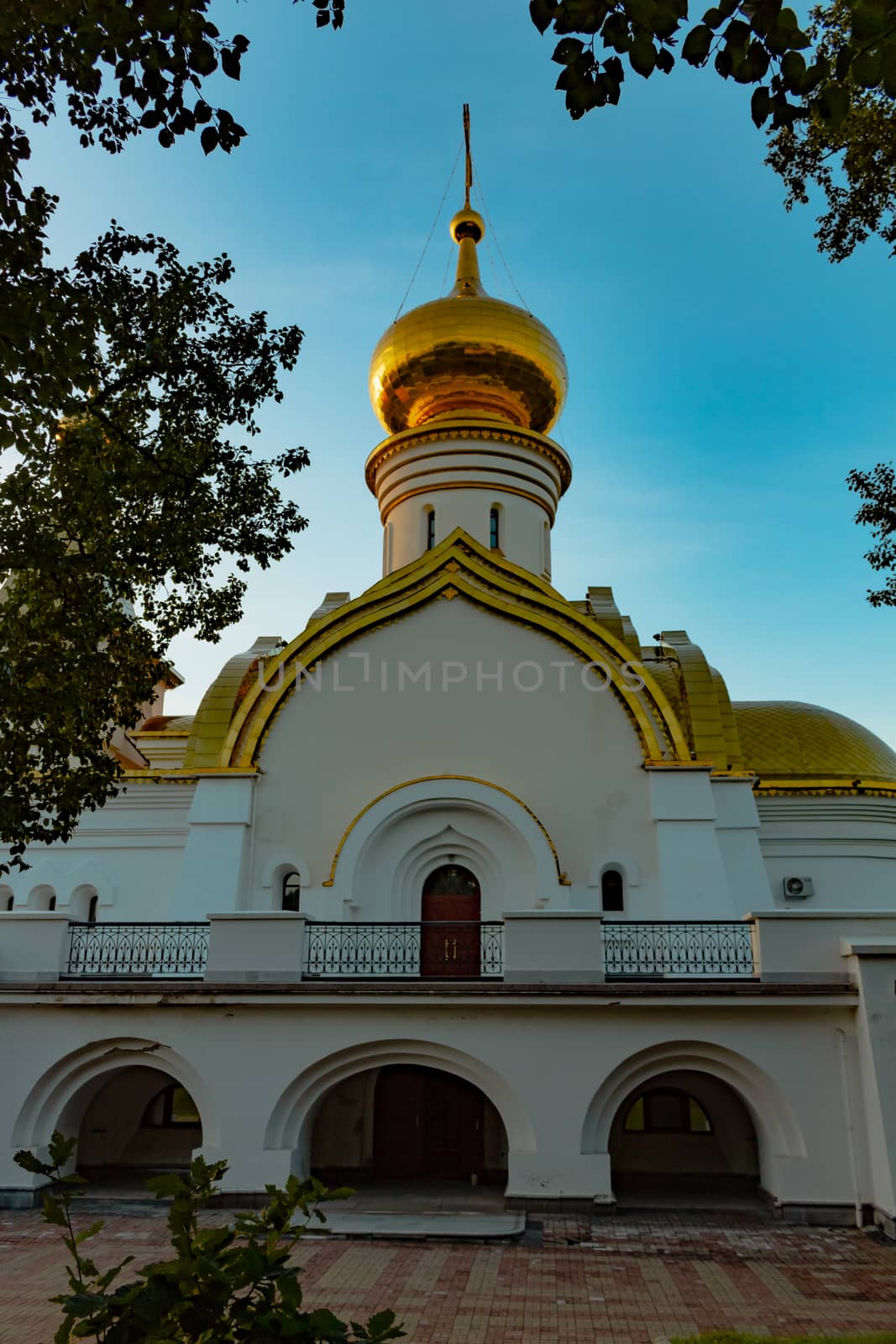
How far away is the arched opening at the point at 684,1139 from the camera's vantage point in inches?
411

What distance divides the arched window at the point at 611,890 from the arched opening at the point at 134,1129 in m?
4.96

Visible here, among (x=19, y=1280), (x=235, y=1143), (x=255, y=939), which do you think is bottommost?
(x=19, y=1280)

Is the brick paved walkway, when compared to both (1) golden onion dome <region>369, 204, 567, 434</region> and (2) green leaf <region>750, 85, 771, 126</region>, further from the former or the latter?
(1) golden onion dome <region>369, 204, 567, 434</region>

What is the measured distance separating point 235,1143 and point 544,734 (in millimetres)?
5392

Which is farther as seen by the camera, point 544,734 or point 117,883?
point 117,883

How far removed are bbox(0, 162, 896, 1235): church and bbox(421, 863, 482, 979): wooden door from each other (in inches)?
1.4

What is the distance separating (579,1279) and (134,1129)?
5921mm

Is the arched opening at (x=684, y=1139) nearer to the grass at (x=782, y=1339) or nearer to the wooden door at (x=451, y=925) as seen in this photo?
the wooden door at (x=451, y=925)

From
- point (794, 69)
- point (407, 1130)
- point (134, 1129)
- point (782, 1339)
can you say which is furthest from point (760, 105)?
point (134, 1129)

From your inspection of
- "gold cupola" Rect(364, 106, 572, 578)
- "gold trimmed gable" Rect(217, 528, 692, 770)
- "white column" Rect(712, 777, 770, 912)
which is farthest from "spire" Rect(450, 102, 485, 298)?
"white column" Rect(712, 777, 770, 912)

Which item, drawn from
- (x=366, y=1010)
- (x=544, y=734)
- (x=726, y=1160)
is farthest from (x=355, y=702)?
(x=726, y=1160)

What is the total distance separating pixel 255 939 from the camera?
32.1ft

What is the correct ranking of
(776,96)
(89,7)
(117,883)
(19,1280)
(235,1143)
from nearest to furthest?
(776,96)
(89,7)
(19,1280)
(235,1143)
(117,883)

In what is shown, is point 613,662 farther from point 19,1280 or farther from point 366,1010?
point 19,1280
